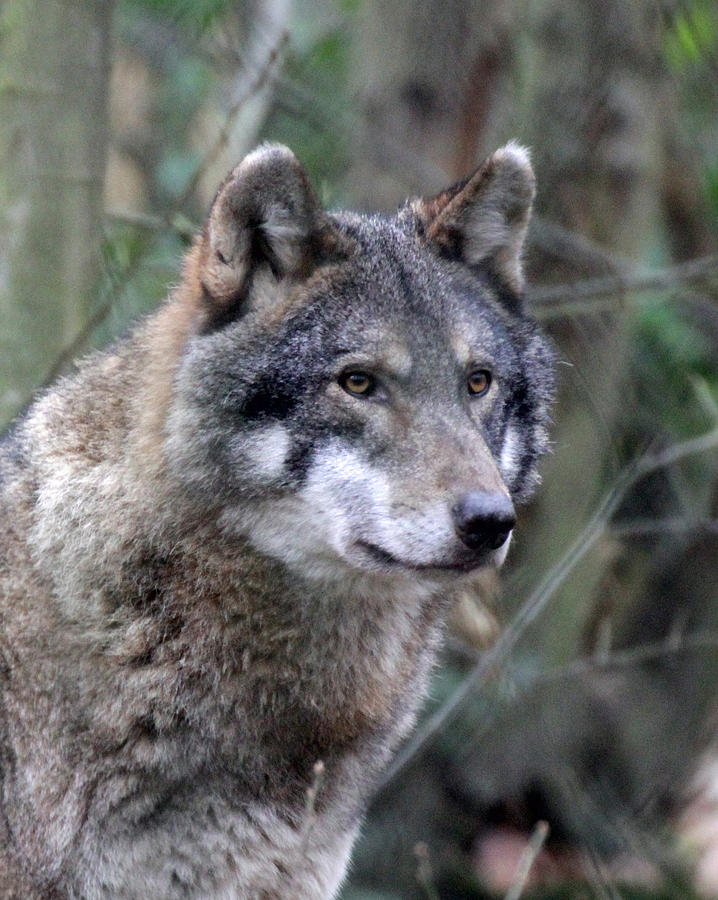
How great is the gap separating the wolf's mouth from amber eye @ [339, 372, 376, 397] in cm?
47

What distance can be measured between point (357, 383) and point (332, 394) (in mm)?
95

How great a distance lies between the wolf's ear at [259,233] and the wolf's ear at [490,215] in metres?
0.53

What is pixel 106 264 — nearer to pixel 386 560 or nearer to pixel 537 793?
pixel 386 560

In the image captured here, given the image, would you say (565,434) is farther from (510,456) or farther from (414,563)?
(414,563)

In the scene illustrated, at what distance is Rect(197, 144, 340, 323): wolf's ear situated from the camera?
3.84 metres

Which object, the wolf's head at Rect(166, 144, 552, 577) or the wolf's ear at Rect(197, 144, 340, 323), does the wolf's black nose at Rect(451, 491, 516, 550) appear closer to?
the wolf's head at Rect(166, 144, 552, 577)

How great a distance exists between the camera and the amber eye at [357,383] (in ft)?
12.6

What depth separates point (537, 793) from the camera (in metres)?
8.06

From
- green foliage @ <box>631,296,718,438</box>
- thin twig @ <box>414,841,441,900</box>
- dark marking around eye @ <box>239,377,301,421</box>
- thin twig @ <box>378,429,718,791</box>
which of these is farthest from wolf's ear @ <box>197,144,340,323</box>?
green foliage @ <box>631,296,718,438</box>

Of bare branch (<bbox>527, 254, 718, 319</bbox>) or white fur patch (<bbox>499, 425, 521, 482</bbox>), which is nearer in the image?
white fur patch (<bbox>499, 425, 521, 482</bbox>)

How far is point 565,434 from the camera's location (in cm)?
779

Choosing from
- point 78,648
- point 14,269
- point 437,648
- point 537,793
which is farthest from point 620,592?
point 78,648

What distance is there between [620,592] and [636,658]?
29.7 inches

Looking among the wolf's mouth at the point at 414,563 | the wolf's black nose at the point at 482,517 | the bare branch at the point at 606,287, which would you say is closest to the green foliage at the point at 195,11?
the bare branch at the point at 606,287
